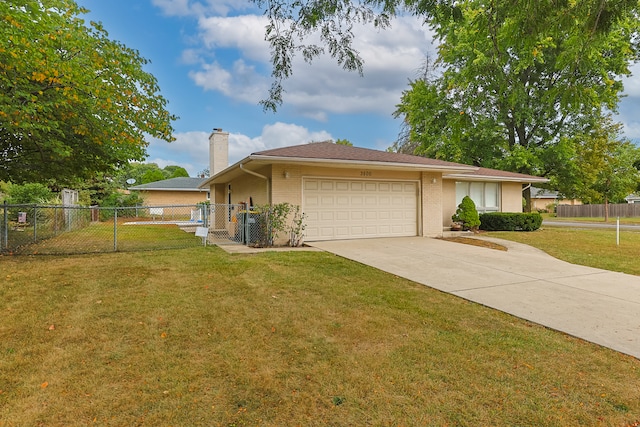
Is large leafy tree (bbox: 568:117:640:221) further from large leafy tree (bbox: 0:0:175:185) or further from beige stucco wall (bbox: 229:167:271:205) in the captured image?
large leafy tree (bbox: 0:0:175:185)

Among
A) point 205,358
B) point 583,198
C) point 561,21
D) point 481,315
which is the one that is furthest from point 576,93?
point 583,198

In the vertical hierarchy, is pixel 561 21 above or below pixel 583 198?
above

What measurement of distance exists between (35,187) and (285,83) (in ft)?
65.6

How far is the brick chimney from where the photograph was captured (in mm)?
17922

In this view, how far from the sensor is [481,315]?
431 cm

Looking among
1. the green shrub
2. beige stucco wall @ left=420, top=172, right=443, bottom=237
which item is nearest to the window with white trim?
the green shrub

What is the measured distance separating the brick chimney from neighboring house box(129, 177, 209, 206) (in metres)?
10.7

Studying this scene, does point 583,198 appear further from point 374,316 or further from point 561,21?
point 374,316

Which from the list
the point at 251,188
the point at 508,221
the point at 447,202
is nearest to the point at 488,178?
the point at 508,221

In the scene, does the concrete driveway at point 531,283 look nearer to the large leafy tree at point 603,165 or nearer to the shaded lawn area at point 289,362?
the shaded lawn area at point 289,362

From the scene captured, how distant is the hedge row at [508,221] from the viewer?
50.1ft

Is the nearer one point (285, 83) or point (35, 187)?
point (285, 83)

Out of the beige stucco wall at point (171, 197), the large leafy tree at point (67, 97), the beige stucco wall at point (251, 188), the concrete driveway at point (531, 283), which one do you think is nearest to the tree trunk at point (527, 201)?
the concrete driveway at point (531, 283)

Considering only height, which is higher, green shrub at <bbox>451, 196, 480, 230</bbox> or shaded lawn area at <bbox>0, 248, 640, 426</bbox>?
green shrub at <bbox>451, 196, 480, 230</bbox>
